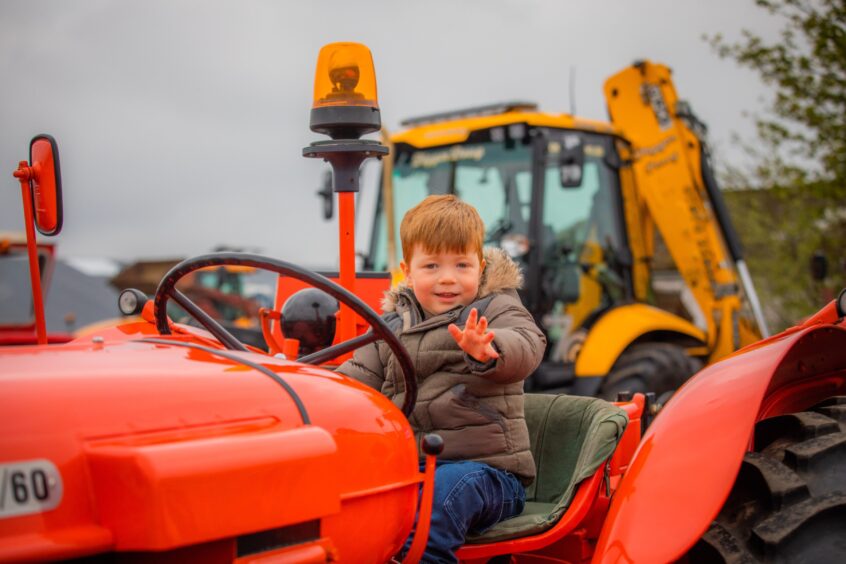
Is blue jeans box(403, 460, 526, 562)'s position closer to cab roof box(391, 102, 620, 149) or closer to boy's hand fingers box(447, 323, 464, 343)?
boy's hand fingers box(447, 323, 464, 343)

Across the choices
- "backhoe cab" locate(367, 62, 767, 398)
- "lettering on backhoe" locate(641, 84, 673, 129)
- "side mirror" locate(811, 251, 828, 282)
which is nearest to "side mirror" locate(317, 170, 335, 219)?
"backhoe cab" locate(367, 62, 767, 398)

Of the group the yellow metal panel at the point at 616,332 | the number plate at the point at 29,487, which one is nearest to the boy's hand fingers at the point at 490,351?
the number plate at the point at 29,487

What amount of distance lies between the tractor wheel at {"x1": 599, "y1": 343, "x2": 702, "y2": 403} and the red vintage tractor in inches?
140

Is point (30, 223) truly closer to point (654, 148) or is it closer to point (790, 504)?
point (790, 504)

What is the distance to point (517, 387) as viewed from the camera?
2.48 m

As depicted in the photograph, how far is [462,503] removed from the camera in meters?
2.23

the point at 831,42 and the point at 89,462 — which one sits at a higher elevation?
the point at 831,42

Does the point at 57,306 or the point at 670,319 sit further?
the point at 57,306

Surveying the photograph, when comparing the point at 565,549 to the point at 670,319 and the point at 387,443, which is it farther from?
the point at 670,319

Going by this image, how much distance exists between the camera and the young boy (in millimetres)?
2295

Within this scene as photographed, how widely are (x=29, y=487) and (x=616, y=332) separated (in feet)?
18.3

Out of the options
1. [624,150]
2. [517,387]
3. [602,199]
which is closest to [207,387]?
[517,387]

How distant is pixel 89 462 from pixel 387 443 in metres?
0.60

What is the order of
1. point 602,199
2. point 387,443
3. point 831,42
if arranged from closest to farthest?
point 387,443, point 602,199, point 831,42
